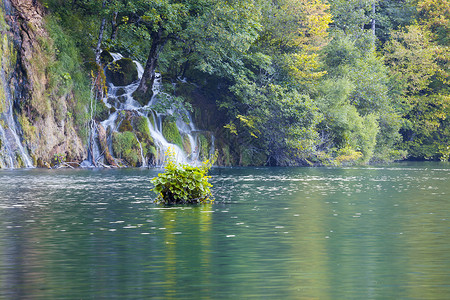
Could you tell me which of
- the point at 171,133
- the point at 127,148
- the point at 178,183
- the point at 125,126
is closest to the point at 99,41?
the point at 125,126

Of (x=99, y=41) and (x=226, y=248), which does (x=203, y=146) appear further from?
(x=226, y=248)

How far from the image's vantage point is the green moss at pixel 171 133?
43.9 m

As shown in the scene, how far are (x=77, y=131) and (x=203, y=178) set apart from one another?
22849 millimetres

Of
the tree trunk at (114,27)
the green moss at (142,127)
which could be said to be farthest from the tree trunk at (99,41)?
the green moss at (142,127)

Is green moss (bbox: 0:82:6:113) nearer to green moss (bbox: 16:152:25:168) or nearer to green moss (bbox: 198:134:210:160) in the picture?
green moss (bbox: 16:152:25:168)

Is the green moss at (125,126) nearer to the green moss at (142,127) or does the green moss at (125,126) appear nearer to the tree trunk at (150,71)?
the green moss at (142,127)

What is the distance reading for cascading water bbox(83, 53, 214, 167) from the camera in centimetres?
4150

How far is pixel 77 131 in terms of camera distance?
39656 millimetres

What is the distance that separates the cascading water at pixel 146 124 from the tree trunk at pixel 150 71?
36cm

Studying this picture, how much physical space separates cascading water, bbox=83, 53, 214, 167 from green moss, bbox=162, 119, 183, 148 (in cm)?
17

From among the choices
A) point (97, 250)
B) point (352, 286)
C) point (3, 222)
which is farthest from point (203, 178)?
point (352, 286)

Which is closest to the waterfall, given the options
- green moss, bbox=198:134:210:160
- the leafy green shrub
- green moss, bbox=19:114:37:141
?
green moss, bbox=19:114:37:141

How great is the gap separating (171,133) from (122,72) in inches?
204

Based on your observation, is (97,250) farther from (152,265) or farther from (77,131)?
(77,131)
